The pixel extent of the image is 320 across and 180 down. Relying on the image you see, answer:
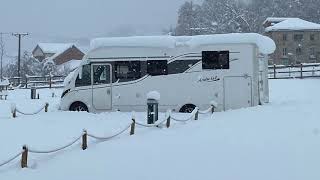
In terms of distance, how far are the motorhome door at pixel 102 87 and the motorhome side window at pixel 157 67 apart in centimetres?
164

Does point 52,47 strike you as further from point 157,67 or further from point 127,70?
point 157,67

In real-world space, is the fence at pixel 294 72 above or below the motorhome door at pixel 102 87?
above

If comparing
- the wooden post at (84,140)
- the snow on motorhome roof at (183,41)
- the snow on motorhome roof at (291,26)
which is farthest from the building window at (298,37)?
the wooden post at (84,140)

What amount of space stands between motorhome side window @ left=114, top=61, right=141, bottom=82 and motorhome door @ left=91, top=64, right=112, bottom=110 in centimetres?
33

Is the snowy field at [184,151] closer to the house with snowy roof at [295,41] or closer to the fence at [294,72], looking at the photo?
the fence at [294,72]

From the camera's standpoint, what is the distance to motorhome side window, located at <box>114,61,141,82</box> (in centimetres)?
2022

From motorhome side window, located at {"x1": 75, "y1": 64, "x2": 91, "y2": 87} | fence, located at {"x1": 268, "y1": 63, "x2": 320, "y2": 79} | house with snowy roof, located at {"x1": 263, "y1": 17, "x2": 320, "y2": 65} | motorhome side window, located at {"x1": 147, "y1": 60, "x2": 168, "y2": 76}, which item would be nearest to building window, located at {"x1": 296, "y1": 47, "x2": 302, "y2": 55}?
house with snowy roof, located at {"x1": 263, "y1": 17, "x2": 320, "y2": 65}

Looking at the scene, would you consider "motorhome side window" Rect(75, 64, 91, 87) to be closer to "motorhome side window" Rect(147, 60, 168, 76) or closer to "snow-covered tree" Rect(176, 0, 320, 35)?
"motorhome side window" Rect(147, 60, 168, 76)

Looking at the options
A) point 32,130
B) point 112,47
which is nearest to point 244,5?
point 112,47

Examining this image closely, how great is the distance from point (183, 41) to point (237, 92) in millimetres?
2886

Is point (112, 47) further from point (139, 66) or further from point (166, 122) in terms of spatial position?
point (166, 122)

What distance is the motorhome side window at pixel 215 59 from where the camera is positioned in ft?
64.1

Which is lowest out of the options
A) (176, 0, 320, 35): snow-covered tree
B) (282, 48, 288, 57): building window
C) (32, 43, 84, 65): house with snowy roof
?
(282, 48, 288, 57): building window

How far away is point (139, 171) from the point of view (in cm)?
833
